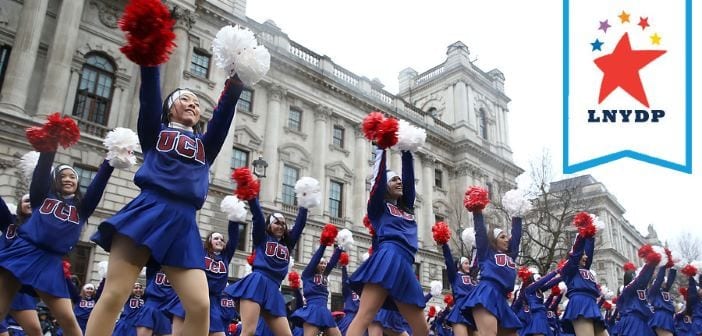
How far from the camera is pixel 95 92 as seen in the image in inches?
838

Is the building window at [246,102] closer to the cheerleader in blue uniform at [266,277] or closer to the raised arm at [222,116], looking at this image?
the cheerleader in blue uniform at [266,277]

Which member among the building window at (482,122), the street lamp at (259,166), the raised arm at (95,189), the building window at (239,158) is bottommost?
the raised arm at (95,189)

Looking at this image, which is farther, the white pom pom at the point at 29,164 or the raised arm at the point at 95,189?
the white pom pom at the point at 29,164

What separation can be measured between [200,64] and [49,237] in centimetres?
2100

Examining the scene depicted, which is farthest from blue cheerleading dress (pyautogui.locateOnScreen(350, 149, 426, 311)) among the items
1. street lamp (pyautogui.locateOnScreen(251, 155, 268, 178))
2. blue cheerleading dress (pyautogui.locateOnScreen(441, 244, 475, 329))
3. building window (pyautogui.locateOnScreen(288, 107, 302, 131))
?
A: building window (pyautogui.locateOnScreen(288, 107, 302, 131))

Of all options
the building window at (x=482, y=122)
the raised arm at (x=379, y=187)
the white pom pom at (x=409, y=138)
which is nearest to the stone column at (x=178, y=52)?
the raised arm at (x=379, y=187)

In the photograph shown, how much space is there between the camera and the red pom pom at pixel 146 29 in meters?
3.39

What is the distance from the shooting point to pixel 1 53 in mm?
19312

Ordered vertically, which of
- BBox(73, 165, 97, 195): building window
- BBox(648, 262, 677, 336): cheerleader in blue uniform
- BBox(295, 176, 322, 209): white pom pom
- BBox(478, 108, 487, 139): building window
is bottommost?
BBox(648, 262, 677, 336): cheerleader in blue uniform

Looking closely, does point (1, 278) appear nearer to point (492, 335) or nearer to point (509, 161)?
point (492, 335)

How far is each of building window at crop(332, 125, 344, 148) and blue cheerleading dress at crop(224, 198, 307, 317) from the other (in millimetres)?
23886

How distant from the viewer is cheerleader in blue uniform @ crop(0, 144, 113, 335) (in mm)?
5082

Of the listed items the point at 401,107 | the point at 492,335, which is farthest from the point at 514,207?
the point at 401,107

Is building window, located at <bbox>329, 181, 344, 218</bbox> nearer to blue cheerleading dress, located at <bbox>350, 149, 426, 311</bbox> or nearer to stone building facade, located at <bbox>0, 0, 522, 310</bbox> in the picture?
stone building facade, located at <bbox>0, 0, 522, 310</bbox>
